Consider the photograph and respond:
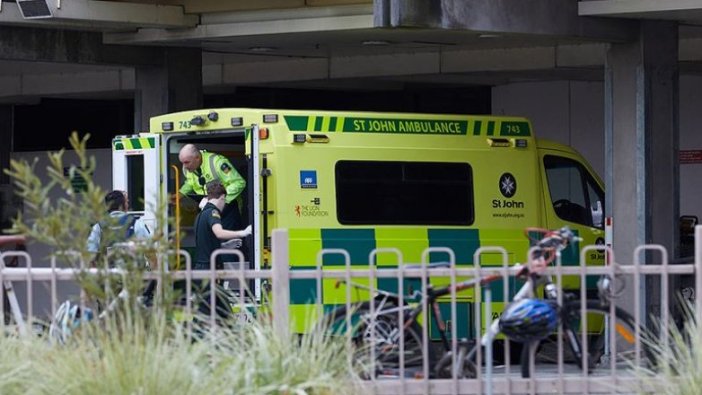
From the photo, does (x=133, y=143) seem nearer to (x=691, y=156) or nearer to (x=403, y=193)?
(x=403, y=193)

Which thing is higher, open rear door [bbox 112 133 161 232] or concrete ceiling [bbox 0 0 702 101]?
concrete ceiling [bbox 0 0 702 101]

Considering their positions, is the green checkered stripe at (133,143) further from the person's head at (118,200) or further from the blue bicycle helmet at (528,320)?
the blue bicycle helmet at (528,320)

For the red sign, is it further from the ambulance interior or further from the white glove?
the white glove

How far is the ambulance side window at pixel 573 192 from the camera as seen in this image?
15.1m

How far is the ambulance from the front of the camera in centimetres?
1328

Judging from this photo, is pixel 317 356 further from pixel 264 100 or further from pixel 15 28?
pixel 264 100

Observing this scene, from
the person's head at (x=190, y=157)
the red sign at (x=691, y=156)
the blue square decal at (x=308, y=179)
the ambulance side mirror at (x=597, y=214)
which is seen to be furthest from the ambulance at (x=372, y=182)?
the red sign at (x=691, y=156)

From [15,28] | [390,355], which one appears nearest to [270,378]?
[390,355]

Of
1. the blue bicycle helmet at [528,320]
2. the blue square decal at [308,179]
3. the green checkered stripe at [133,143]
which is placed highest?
the green checkered stripe at [133,143]

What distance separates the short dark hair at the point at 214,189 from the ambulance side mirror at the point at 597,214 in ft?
14.6

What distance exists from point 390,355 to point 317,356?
2061 millimetres

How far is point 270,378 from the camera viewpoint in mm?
7684

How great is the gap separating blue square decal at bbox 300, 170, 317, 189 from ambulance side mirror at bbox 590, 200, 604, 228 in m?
3.79

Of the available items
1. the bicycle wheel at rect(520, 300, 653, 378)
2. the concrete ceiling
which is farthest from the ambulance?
the bicycle wheel at rect(520, 300, 653, 378)
